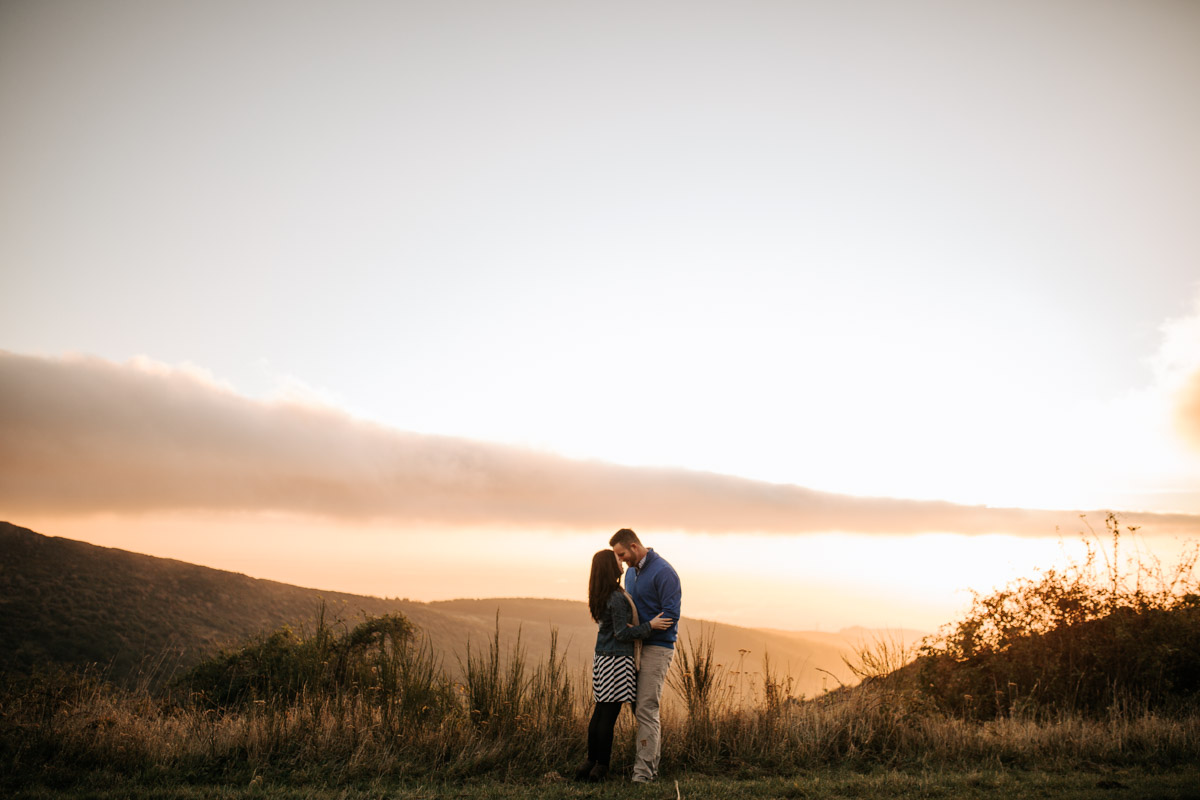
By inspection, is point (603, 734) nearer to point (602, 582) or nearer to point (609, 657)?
point (609, 657)

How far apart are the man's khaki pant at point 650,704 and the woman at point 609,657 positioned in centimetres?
9

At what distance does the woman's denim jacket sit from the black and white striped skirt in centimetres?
7

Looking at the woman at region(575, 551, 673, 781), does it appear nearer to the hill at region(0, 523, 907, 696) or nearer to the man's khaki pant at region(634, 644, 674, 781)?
the man's khaki pant at region(634, 644, 674, 781)

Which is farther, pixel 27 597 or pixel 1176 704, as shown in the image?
pixel 27 597

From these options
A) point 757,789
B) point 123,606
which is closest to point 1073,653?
point 757,789

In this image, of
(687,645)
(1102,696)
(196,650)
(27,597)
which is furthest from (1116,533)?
(27,597)

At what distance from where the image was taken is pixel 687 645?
8023 millimetres

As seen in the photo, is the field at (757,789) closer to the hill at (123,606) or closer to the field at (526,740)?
the field at (526,740)

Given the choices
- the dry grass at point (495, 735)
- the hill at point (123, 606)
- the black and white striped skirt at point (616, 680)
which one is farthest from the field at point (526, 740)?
the hill at point (123, 606)

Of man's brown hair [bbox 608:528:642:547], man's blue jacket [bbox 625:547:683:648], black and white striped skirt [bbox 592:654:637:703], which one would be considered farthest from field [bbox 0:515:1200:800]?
man's brown hair [bbox 608:528:642:547]

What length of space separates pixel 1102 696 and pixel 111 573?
74.4 m

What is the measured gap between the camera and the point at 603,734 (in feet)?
19.8

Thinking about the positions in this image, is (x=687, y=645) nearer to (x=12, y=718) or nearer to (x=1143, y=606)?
(x=12, y=718)

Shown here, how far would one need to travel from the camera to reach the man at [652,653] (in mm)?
6000
